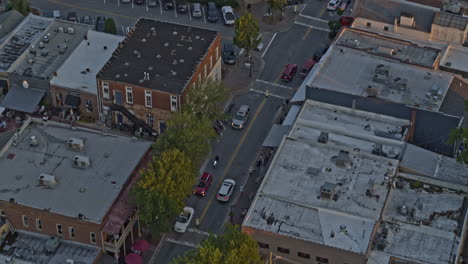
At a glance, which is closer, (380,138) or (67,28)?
(380,138)

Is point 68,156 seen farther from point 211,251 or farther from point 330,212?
point 330,212

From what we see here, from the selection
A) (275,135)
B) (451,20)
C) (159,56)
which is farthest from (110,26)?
(451,20)

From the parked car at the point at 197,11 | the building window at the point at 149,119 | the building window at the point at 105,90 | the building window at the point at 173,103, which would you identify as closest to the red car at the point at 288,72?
the building window at the point at 173,103

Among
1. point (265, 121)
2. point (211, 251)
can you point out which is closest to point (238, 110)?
point (265, 121)

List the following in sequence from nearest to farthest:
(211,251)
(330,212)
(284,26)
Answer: (211,251)
(330,212)
(284,26)

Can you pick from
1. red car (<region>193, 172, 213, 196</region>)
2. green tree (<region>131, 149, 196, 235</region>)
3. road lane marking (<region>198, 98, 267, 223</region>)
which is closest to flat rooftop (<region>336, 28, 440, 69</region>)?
road lane marking (<region>198, 98, 267, 223</region>)

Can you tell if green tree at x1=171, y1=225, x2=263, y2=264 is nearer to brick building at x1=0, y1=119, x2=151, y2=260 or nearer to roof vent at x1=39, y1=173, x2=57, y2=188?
brick building at x1=0, y1=119, x2=151, y2=260

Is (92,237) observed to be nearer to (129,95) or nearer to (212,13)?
(129,95)

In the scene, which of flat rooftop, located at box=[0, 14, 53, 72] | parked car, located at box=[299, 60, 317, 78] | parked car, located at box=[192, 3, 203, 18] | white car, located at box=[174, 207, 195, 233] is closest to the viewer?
white car, located at box=[174, 207, 195, 233]
